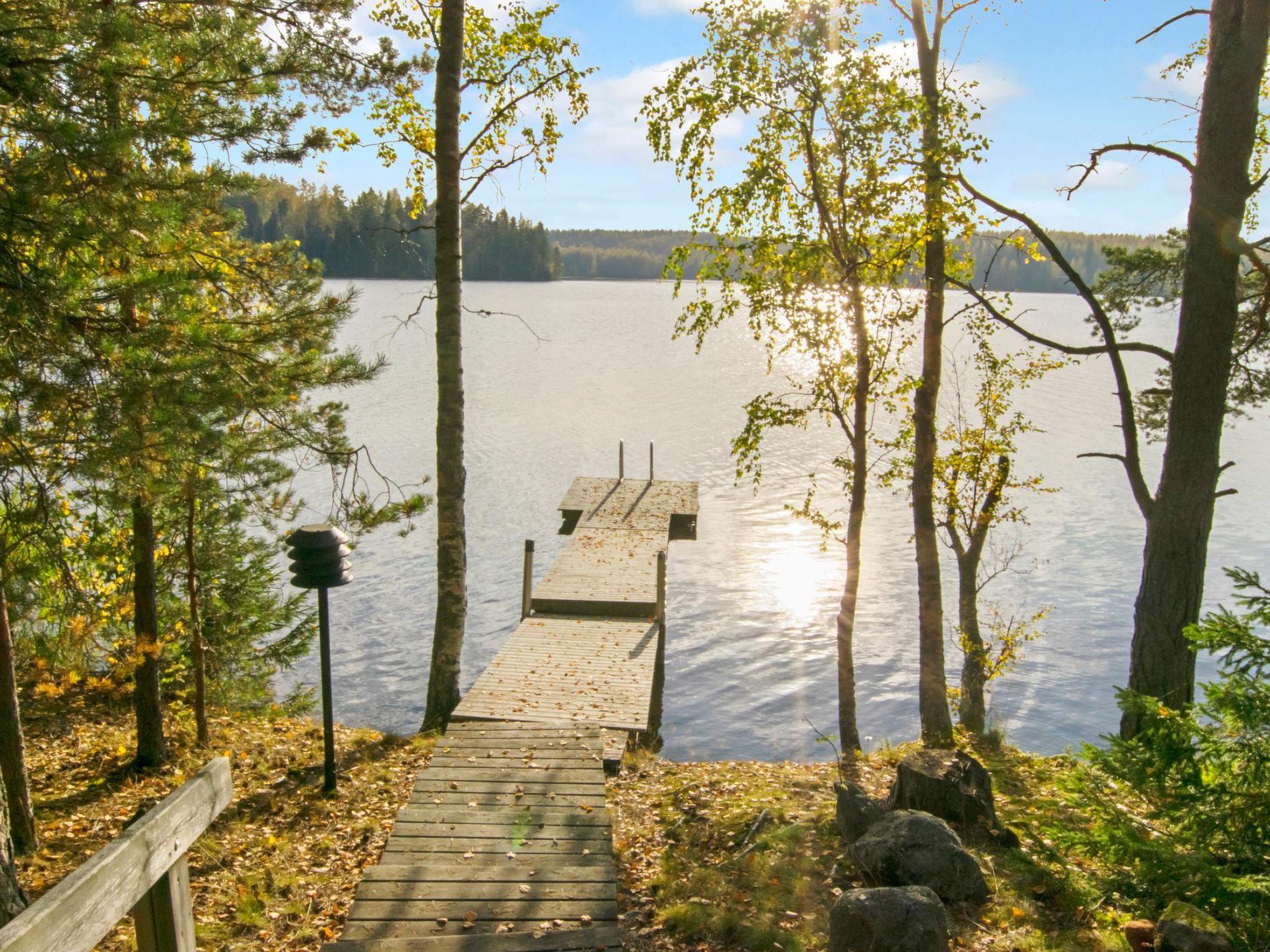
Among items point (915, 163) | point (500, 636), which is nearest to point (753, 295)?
point (915, 163)

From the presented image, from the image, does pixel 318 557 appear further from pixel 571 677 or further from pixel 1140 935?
pixel 1140 935

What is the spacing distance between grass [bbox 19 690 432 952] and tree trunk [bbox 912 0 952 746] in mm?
6201

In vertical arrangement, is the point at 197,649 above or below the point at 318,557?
below

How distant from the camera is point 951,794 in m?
6.25

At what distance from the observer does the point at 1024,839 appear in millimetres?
6684

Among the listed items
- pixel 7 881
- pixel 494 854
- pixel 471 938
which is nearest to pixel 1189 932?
pixel 471 938

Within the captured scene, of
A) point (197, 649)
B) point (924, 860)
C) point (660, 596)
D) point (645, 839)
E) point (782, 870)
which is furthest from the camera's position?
point (660, 596)

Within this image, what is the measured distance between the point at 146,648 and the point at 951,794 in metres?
6.48

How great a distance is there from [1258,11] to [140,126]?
8205 mm

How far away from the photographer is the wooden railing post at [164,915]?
131 inches

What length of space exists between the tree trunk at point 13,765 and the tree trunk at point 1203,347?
8.56m

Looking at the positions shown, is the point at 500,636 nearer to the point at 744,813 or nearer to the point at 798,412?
the point at 798,412

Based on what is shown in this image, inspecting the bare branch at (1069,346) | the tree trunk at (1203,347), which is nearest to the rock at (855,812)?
the tree trunk at (1203,347)

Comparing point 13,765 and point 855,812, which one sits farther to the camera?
point 13,765
